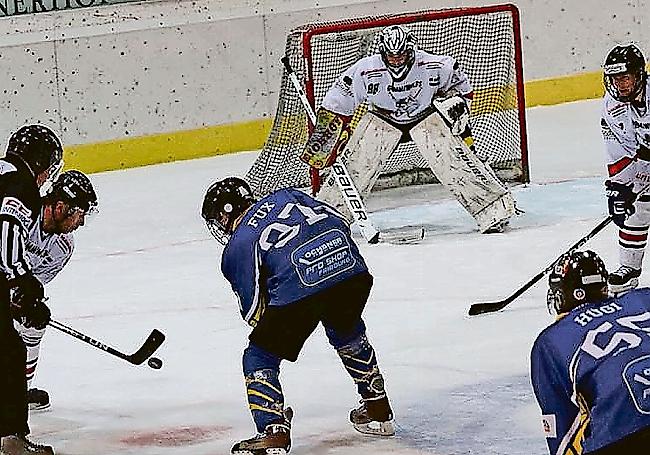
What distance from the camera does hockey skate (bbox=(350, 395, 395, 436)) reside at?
160 inches

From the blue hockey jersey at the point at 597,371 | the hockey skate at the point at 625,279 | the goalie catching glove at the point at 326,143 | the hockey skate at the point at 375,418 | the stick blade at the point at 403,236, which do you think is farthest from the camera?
the stick blade at the point at 403,236

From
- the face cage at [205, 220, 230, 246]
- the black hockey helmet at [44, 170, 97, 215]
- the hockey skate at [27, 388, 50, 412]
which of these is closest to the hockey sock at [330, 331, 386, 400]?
the face cage at [205, 220, 230, 246]

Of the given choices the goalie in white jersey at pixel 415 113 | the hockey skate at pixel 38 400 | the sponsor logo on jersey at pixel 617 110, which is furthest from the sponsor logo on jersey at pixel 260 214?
the goalie in white jersey at pixel 415 113

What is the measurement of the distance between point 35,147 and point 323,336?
1665 mm

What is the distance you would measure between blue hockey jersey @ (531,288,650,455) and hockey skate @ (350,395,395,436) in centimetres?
139

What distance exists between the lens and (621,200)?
212 inches

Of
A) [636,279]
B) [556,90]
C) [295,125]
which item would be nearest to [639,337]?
[636,279]

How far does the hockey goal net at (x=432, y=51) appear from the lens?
8.00 meters

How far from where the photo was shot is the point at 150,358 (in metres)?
4.79

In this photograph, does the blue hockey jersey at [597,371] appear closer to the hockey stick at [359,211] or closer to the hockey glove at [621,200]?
the hockey glove at [621,200]

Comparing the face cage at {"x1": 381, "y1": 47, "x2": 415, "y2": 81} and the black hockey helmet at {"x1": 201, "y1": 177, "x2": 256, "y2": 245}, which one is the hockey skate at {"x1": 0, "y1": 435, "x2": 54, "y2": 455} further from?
the face cage at {"x1": 381, "y1": 47, "x2": 415, "y2": 81}

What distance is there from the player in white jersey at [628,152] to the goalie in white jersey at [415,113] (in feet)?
4.69

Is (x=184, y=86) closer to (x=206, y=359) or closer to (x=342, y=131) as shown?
(x=342, y=131)

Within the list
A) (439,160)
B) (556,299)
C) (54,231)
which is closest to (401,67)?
(439,160)
